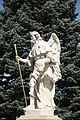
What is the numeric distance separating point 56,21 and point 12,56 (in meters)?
2.78

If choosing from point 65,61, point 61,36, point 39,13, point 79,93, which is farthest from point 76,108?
point 39,13

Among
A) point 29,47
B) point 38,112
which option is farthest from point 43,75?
point 29,47

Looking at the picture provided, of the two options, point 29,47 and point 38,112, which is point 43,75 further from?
point 29,47

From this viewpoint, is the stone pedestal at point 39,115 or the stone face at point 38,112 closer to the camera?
the stone pedestal at point 39,115

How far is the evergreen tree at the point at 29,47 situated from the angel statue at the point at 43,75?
305 inches

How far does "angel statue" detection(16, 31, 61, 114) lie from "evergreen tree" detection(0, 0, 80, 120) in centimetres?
775

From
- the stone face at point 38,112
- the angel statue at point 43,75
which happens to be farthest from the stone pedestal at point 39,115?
the angel statue at point 43,75

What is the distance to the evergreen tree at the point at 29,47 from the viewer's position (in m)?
18.7

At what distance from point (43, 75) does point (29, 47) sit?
942 cm

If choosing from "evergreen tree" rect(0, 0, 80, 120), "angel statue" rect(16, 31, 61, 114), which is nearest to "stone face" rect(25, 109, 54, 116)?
"angel statue" rect(16, 31, 61, 114)

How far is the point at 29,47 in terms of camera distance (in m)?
19.7

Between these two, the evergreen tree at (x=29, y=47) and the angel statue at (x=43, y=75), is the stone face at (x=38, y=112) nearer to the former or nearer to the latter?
the angel statue at (x=43, y=75)

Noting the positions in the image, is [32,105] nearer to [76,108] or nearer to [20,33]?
[76,108]

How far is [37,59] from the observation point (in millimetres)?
10531
